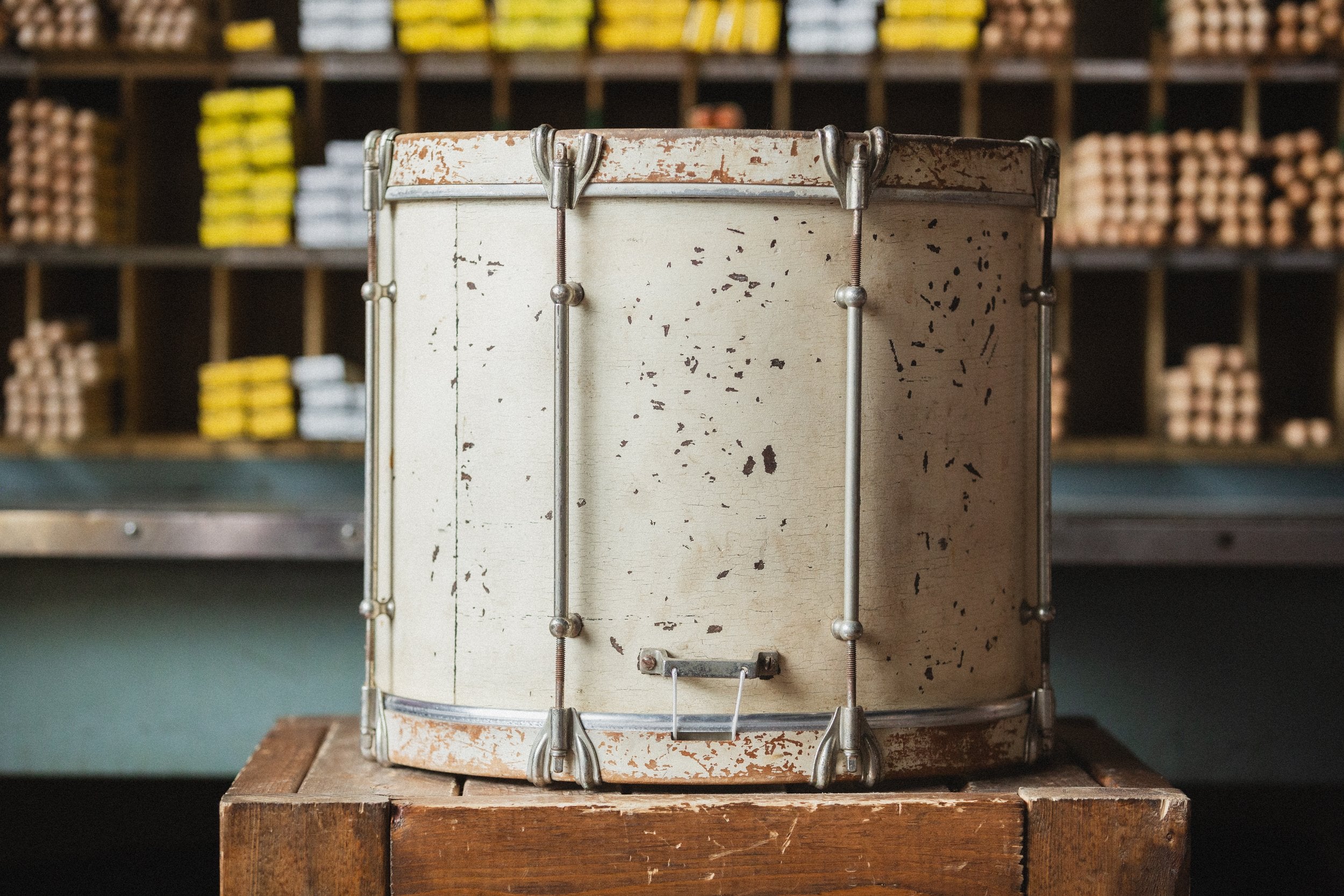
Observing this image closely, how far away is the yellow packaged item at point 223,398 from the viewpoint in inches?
151

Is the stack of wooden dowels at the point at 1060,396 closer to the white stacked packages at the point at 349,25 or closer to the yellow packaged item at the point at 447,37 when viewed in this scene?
the yellow packaged item at the point at 447,37

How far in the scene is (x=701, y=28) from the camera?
383 centimetres

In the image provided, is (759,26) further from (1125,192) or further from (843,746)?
(843,746)

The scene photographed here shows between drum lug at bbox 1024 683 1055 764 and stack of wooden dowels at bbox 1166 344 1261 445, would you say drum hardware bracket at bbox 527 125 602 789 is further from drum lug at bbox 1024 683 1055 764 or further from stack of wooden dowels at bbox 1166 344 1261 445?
stack of wooden dowels at bbox 1166 344 1261 445

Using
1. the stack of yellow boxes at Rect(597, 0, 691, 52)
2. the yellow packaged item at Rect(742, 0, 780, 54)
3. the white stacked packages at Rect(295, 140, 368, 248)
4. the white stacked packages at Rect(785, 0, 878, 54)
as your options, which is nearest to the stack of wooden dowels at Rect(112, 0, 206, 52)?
the white stacked packages at Rect(295, 140, 368, 248)

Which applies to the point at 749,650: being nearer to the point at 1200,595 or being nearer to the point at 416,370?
the point at 416,370

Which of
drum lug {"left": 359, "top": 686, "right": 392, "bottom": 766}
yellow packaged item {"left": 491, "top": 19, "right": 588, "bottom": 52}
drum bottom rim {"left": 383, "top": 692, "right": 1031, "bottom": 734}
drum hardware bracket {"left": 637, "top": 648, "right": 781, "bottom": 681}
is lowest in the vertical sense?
drum lug {"left": 359, "top": 686, "right": 392, "bottom": 766}

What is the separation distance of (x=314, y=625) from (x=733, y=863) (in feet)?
6.83

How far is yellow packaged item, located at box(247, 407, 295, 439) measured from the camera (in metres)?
3.82

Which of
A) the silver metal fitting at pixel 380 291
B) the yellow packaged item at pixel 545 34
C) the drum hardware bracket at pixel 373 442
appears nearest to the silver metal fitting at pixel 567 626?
the drum hardware bracket at pixel 373 442

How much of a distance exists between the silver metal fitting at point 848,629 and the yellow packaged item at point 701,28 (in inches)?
112

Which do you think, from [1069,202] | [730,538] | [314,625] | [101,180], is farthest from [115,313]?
[730,538]

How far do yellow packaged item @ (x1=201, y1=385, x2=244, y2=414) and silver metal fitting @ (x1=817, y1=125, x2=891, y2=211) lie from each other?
292 centimetres

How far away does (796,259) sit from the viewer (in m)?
1.29
